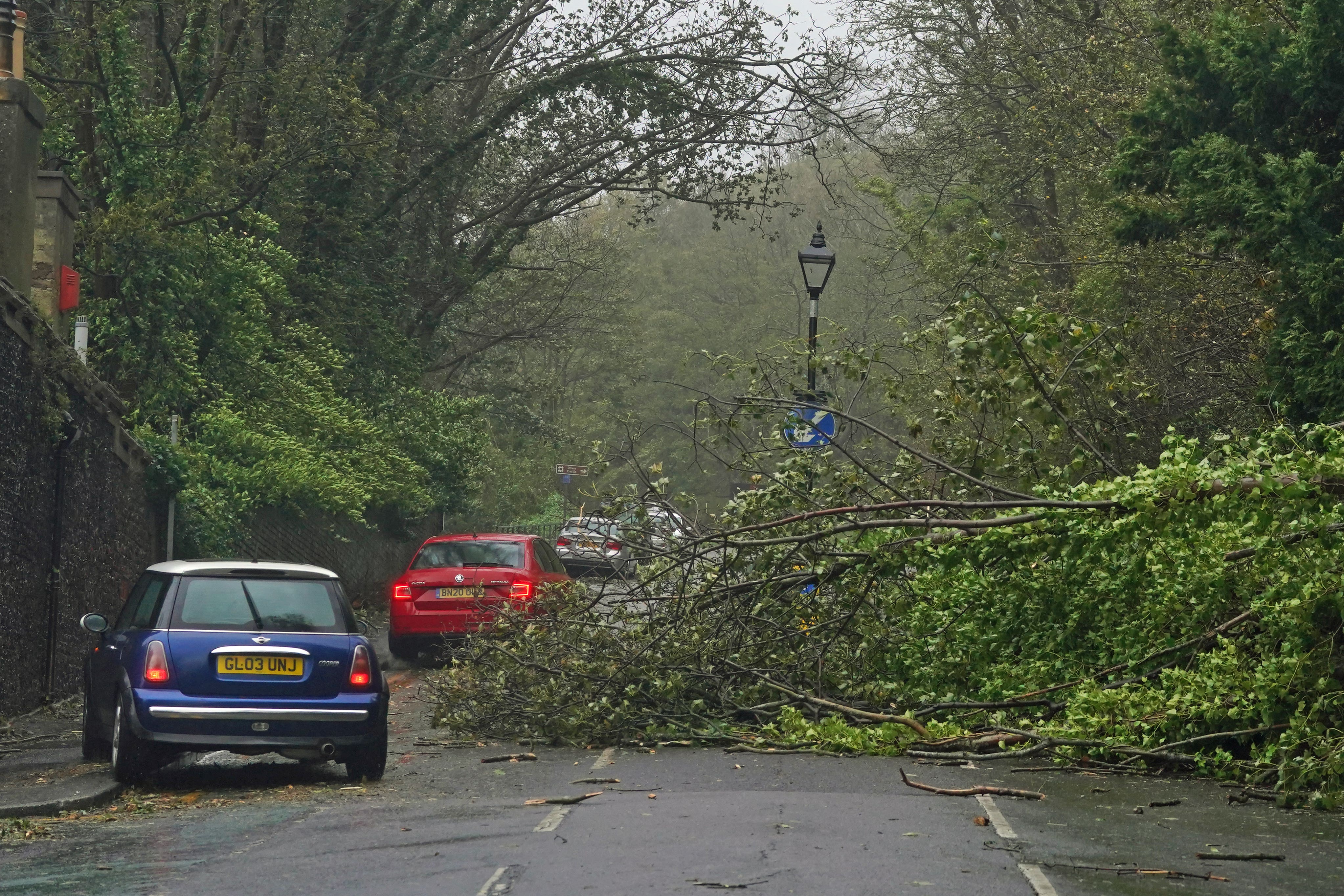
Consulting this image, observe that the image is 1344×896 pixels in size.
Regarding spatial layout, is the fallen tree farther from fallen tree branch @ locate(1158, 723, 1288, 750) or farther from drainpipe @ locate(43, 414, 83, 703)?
drainpipe @ locate(43, 414, 83, 703)

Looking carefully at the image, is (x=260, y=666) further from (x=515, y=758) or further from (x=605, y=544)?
(x=605, y=544)

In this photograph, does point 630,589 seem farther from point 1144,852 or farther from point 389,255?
point 389,255

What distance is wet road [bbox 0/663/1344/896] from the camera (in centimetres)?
665

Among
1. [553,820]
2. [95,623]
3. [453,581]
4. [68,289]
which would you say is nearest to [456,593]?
[453,581]

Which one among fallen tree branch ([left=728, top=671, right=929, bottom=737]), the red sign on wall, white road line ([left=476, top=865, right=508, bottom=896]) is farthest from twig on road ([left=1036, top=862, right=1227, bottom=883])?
the red sign on wall

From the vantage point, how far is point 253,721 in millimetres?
10250

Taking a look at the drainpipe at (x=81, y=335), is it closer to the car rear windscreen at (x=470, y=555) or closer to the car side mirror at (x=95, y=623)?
the car rear windscreen at (x=470, y=555)

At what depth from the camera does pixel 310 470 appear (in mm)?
22062

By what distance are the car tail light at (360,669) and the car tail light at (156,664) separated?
3.89 feet

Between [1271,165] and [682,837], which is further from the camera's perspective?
[1271,165]

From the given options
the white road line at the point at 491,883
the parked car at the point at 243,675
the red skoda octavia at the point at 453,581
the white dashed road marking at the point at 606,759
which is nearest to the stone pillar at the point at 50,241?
the red skoda octavia at the point at 453,581

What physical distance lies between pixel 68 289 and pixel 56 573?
3.99 meters

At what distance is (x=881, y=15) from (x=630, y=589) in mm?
21646

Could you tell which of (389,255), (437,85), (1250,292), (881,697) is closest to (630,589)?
(881,697)
